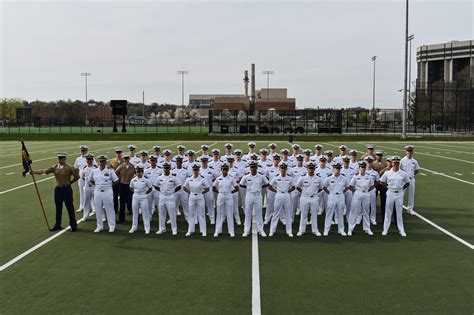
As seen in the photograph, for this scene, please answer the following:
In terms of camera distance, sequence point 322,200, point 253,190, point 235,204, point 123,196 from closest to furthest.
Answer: point 253,190 → point 235,204 → point 123,196 → point 322,200

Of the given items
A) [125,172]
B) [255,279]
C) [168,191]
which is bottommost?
[255,279]

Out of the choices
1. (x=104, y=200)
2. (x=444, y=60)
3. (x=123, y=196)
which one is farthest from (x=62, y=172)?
(x=444, y=60)

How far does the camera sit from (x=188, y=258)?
795 cm

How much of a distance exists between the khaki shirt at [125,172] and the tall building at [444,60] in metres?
95.9

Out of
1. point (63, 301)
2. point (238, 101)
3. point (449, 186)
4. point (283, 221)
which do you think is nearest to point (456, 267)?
point (283, 221)

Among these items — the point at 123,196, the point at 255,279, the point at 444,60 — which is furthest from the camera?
the point at 444,60

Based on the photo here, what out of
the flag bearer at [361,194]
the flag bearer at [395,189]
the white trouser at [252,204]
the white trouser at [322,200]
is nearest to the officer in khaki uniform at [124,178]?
the white trouser at [252,204]

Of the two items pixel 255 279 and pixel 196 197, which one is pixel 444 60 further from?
pixel 255 279

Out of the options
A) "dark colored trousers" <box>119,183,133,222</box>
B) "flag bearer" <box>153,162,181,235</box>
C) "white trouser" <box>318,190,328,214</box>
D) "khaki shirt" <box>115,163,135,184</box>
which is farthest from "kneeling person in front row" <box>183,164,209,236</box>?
"white trouser" <box>318,190,328,214</box>

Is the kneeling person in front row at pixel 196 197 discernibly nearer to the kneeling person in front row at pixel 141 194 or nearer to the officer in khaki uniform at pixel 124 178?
the kneeling person in front row at pixel 141 194

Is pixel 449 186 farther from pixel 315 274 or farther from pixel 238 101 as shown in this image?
pixel 238 101

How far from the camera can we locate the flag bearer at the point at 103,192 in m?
9.71

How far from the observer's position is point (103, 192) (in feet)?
31.9

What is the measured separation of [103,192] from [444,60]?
109m
